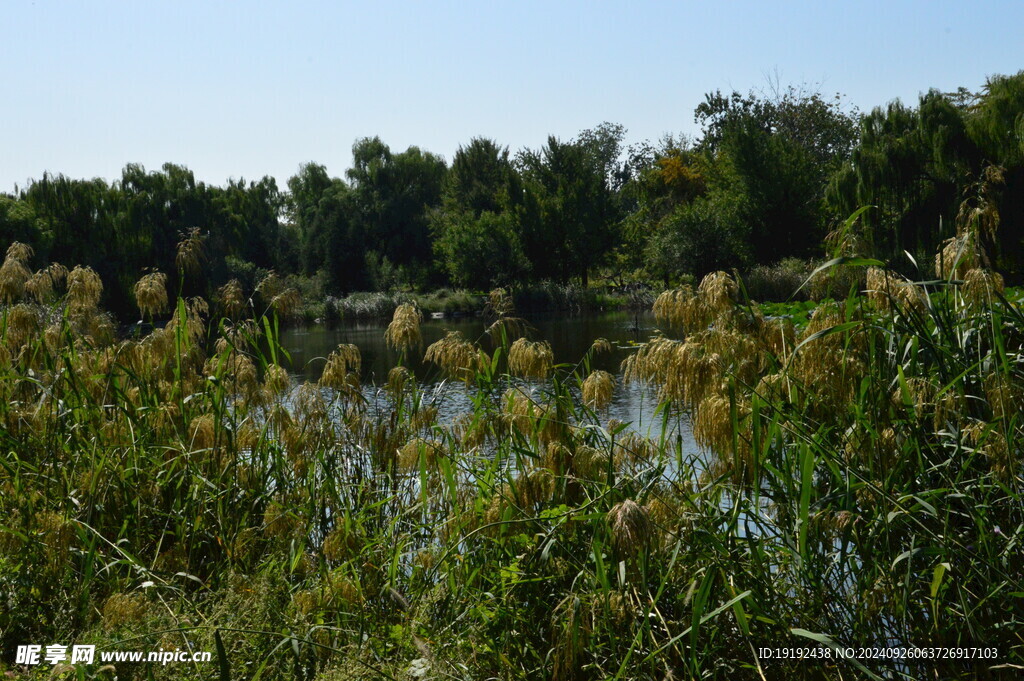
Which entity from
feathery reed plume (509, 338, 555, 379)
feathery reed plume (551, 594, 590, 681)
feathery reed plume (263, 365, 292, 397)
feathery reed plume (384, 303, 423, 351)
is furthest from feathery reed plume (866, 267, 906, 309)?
feathery reed plume (263, 365, 292, 397)

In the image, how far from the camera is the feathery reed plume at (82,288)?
14.6 ft

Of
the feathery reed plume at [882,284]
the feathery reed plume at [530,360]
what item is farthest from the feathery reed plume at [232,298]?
the feathery reed plume at [882,284]

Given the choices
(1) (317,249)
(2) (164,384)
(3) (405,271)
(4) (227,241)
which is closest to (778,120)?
(3) (405,271)

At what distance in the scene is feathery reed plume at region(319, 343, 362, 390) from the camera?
3918 millimetres

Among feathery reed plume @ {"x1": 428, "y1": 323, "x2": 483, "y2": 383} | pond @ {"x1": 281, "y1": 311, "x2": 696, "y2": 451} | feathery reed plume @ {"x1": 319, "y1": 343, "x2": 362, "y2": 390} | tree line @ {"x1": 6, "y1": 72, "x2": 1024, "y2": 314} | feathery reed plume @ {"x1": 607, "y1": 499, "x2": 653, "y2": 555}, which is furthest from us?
tree line @ {"x1": 6, "y1": 72, "x2": 1024, "y2": 314}

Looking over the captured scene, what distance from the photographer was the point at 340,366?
12.9ft

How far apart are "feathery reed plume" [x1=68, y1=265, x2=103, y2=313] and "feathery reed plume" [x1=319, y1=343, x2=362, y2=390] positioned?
136cm

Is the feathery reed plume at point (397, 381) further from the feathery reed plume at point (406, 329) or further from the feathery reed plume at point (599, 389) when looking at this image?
the feathery reed plume at point (599, 389)

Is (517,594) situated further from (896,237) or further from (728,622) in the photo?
(896,237)

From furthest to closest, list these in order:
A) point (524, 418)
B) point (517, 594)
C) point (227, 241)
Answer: point (227, 241)
point (524, 418)
point (517, 594)

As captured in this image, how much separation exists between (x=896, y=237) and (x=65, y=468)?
78.6 ft

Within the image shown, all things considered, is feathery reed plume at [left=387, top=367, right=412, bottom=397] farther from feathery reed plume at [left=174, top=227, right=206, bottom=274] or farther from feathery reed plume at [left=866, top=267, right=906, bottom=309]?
feathery reed plume at [left=866, top=267, right=906, bottom=309]

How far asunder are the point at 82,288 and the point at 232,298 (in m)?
0.77

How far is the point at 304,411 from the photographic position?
152 inches
